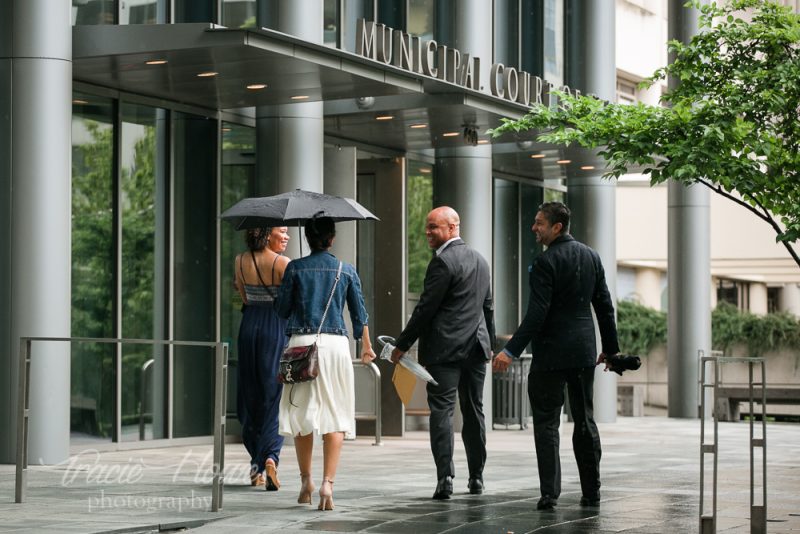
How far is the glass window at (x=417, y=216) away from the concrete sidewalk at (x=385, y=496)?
4965mm

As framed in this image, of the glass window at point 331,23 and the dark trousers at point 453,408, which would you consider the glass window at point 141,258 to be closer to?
the glass window at point 331,23

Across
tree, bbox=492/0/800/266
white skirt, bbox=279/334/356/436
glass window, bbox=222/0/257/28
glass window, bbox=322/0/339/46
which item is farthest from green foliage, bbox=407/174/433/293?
white skirt, bbox=279/334/356/436

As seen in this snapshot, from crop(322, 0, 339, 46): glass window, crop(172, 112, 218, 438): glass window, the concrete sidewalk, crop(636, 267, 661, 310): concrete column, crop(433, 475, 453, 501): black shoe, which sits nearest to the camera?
the concrete sidewalk

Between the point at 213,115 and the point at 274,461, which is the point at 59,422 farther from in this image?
the point at 213,115

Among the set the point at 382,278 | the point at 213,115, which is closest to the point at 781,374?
the point at 382,278

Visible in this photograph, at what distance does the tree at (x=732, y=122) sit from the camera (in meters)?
13.1

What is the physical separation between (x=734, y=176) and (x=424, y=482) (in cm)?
404

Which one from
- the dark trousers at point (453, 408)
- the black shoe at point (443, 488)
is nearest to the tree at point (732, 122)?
the dark trousers at point (453, 408)

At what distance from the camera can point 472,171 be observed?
19609 millimetres

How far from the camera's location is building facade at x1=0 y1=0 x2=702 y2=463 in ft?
41.8

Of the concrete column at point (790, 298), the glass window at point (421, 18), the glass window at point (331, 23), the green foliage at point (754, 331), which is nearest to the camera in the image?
the glass window at point (331, 23)

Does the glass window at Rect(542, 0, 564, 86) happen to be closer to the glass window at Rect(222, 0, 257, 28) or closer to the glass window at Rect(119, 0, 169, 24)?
the glass window at Rect(222, 0, 257, 28)

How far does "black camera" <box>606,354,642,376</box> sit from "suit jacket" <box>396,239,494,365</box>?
92 centimetres

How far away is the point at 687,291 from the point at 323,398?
1613 centimetres
